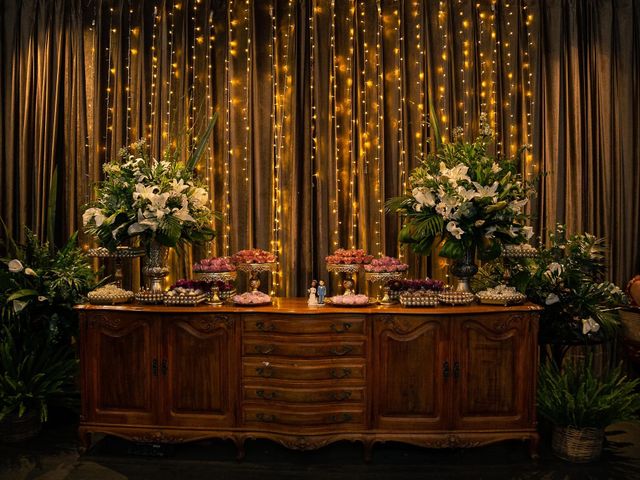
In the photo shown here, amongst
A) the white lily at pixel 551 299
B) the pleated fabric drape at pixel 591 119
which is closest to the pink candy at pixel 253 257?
the white lily at pixel 551 299

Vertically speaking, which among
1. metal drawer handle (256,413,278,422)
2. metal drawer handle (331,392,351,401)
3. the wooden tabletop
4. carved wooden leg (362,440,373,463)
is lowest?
carved wooden leg (362,440,373,463)

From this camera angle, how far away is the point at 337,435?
325cm

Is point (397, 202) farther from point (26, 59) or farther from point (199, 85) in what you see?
point (26, 59)

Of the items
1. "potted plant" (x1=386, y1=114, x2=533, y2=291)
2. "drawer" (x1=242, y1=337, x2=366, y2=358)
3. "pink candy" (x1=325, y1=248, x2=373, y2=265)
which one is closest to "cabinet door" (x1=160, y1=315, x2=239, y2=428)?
"drawer" (x1=242, y1=337, x2=366, y2=358)

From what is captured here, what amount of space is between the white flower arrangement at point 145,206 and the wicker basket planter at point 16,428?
1.27 m

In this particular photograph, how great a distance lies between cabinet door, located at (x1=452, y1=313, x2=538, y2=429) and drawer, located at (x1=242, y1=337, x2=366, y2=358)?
2.01ft

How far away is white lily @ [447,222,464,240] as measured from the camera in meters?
3.27

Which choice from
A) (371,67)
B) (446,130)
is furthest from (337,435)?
(371,67)

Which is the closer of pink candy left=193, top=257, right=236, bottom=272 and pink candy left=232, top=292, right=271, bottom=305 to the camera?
pink candy left=232, top=292, right=271, bottom=305

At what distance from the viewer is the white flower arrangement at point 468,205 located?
3.28 metres

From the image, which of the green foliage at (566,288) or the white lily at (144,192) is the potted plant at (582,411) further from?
the white lily at (144,192)

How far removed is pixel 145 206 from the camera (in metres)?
3.34

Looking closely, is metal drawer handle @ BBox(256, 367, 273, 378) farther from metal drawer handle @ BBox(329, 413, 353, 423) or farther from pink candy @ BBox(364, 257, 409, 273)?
pink candy @ BBox(364, 257, 409, 273)

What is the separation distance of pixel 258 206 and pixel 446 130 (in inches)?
60.1
